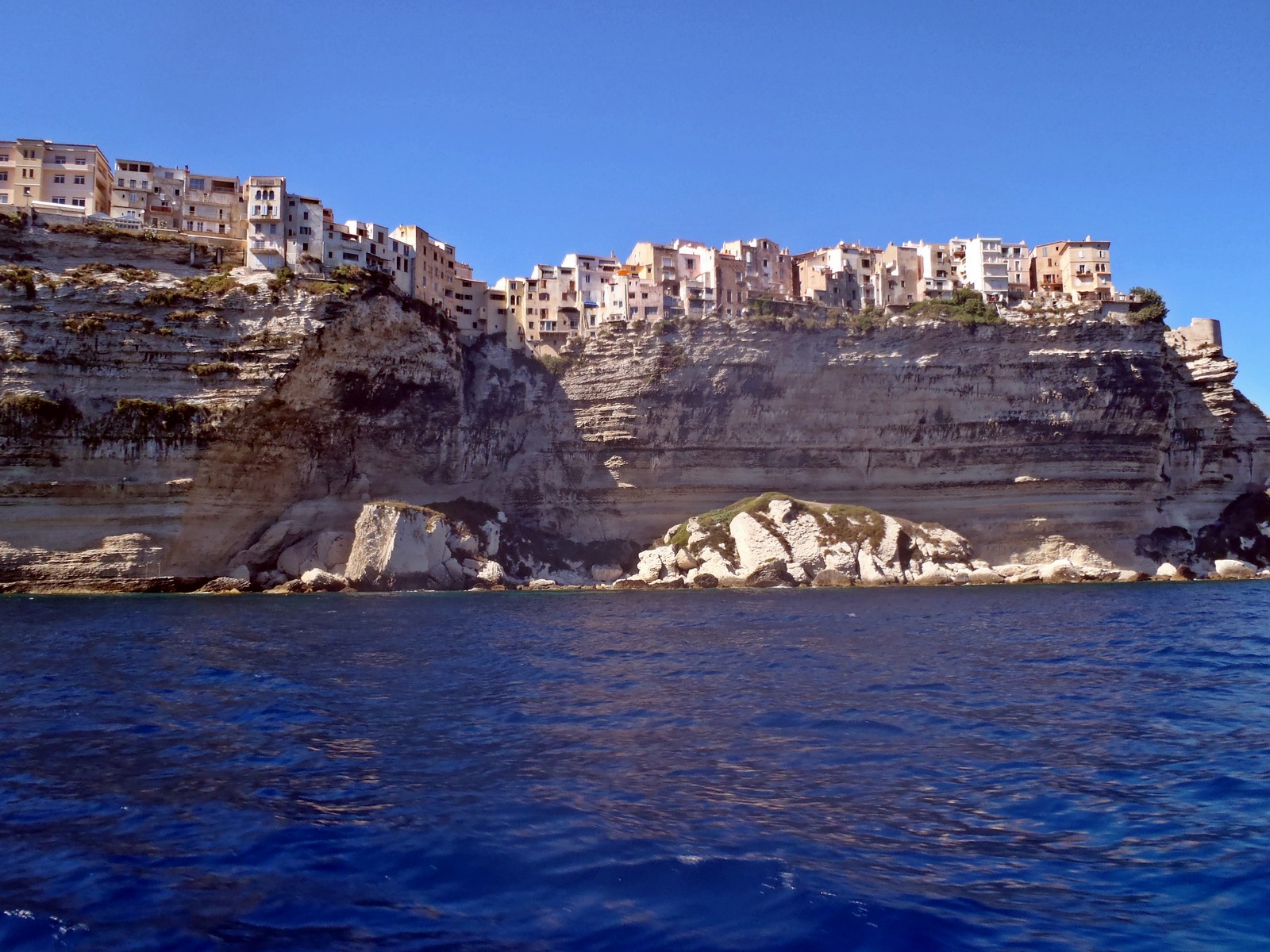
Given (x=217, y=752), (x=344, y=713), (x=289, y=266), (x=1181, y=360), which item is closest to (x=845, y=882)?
(x=217, y=752)

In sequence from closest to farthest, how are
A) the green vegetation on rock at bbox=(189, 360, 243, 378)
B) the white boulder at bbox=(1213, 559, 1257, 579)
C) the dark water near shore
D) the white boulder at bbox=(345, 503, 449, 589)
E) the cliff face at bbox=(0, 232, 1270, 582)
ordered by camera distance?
the dark water near shore < the white boulder at bbox=(345, 503, 449, 589) < the green vegetation on rock at bbox=(189, 360, 243, 378) < the white boulder at bbox=(1213, 559, 1257, 579) < the cliff face at bbox=(0, 232, 1270, 582)

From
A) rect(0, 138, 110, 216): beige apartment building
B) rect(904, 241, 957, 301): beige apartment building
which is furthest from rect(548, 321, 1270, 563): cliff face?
rect(0, 138, 110, 216): beige apartment building

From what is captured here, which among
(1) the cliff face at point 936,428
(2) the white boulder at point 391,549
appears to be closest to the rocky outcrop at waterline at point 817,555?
(1) the cliff face at point 936,428

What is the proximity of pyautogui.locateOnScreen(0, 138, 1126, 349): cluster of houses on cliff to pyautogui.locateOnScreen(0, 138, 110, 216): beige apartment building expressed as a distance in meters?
0.07

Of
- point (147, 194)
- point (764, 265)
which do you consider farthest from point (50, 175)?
point (764, 265)

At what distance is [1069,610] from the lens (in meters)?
30.8

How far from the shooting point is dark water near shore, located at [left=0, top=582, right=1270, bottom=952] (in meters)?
5.40

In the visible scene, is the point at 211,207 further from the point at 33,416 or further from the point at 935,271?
the point at 935,271

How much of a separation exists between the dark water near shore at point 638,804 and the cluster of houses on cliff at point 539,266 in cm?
→ 4816

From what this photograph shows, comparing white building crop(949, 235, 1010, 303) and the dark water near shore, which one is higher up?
white building crop(949, 235, 1010, 303)

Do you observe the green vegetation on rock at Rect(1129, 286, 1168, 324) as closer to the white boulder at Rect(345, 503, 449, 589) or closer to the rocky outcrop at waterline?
the rocky outcrop at waterline

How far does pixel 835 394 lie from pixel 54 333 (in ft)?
151

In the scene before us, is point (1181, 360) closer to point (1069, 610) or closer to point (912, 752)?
point (1069, 610)

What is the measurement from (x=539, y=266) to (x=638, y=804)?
227 ft
